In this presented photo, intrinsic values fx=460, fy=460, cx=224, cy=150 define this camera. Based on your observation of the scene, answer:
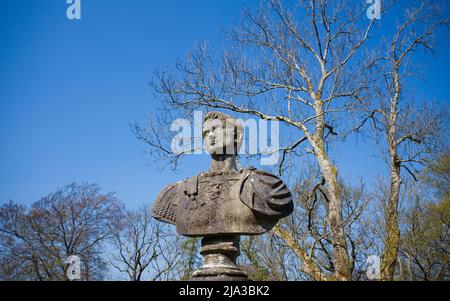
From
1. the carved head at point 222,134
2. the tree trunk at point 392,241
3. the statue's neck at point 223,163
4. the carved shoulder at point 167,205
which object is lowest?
the tree trunk at point 392,241

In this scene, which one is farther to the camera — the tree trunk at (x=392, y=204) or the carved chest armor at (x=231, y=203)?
the tree trunk at (x=392, y=204)

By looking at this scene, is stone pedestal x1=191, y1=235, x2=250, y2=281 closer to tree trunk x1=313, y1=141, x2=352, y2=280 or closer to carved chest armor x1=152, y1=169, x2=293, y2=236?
carved chest armor x1=152, y1=169, x2=293, y2=236

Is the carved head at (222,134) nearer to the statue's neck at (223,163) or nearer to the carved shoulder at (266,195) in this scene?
the statue's neck at (223,163)

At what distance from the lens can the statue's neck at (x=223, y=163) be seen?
6039 millimetres

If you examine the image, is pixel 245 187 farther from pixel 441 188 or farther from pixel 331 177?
pixel 441 188

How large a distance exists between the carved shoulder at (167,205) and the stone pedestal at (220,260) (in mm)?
637

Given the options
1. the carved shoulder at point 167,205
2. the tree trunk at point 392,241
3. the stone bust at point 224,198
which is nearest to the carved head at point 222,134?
the stone bust at point 224,198

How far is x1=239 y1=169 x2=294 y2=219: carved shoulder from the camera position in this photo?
5453 millimetres

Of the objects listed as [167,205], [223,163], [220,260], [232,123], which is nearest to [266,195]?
[223,163]

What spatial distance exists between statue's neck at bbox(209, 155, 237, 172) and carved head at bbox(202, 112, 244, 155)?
0.06m

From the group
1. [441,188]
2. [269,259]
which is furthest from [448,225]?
[269,259]

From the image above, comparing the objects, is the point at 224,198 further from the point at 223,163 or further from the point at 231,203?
the point at 223,163
